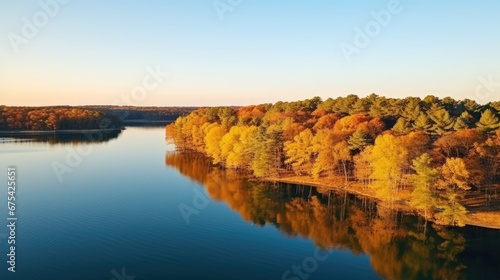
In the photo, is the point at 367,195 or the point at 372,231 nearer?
the point at 372,231

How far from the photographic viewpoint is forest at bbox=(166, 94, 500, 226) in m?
41.6

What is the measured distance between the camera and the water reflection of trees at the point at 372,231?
30719 mm

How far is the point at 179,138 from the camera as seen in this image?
106 meters

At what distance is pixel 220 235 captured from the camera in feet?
122

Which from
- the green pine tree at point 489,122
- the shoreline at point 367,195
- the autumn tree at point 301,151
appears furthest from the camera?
the autumn tree at point 301,151

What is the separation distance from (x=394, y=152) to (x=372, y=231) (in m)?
12.1

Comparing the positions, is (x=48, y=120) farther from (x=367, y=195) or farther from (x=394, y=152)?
(x=394, y=152)

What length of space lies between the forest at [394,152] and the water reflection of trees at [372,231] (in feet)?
9.99

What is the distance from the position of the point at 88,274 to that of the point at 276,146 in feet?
136

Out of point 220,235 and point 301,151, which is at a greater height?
point 301,151

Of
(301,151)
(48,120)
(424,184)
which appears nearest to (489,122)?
(424,184)

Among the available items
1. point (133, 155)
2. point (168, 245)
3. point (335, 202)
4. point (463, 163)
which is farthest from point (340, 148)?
point (133, 155)

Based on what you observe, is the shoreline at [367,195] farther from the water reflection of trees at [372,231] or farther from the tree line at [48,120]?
the tree line at [48,120]

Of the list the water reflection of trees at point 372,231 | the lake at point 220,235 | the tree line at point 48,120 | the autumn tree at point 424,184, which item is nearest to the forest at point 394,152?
the autumn tree at point 424,184
